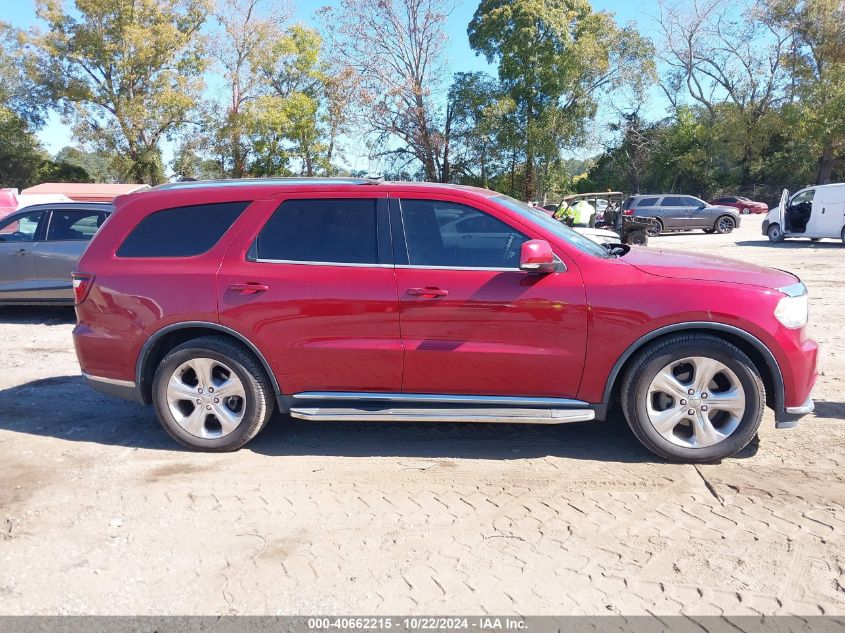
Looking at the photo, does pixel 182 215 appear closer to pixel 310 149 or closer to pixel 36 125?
pixel 310 149

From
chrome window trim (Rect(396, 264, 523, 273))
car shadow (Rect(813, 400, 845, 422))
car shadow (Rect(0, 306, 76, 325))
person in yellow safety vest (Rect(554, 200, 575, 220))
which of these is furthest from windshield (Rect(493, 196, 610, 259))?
person in yellow safety vest (Rect(554, 200, 575, 220))

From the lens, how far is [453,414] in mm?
4391

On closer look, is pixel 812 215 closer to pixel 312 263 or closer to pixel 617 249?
pixel 617 249

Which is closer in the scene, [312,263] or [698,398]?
[698,398]

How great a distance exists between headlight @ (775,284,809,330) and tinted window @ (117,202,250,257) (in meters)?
3.55

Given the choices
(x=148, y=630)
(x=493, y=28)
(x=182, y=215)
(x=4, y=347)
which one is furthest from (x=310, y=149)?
(x=148, y=630)

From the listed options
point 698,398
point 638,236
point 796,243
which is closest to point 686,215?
point 796,243

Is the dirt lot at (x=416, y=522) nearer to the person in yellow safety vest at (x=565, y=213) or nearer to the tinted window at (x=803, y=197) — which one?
the person in yellow safety vest at (x=565, y=213)

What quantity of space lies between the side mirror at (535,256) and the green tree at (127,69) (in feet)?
100

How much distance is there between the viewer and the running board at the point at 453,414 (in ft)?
14.1

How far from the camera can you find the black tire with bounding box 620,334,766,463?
13.8ft

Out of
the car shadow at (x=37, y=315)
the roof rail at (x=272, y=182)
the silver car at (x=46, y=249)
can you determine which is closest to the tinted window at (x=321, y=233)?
the roof rail at (x=272, y=182)

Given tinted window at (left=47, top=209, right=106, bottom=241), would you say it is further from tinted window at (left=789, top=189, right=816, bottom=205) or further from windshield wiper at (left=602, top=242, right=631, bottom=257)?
tinted window at (left=789, top=189, right=816, bottom=205)

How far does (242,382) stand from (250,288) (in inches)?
25.4
